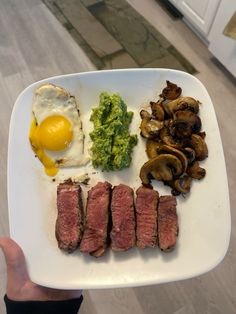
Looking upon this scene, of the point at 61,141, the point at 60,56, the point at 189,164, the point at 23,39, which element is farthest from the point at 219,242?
the point at 23,39

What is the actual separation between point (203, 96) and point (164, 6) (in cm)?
230

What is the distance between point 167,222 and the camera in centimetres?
195

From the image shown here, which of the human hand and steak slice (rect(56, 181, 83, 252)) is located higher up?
steak slice (rect(56, 181, 83, 252))

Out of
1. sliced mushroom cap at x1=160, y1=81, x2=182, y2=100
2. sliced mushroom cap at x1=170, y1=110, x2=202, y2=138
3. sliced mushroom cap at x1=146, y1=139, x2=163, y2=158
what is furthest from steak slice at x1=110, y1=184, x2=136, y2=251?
sliced mushroom cap at x1=160, y1=81, x2=182, y2=100

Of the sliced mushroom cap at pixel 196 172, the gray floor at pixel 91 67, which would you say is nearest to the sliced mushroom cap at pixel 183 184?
the sliced mushroom cap at pixel 196 172

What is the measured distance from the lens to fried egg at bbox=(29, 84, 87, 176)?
2182 mm

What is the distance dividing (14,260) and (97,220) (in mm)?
537

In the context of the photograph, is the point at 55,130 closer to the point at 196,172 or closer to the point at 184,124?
the point at 184,124

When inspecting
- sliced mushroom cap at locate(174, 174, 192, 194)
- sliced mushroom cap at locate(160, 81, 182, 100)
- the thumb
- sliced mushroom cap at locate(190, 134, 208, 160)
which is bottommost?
the thumb

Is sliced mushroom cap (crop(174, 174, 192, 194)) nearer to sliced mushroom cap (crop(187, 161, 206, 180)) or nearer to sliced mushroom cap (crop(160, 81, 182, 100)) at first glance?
sliced mushroom cap (crop(187, 161, 206, 180))

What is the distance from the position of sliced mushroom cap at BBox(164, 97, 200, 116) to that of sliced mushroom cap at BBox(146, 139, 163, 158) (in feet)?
0.78

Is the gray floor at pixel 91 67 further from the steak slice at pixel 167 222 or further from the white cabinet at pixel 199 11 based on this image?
the steak slice at pixel 167 222

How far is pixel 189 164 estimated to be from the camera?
→ 6.81 feet

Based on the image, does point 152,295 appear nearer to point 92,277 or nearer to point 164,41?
point 92,277
